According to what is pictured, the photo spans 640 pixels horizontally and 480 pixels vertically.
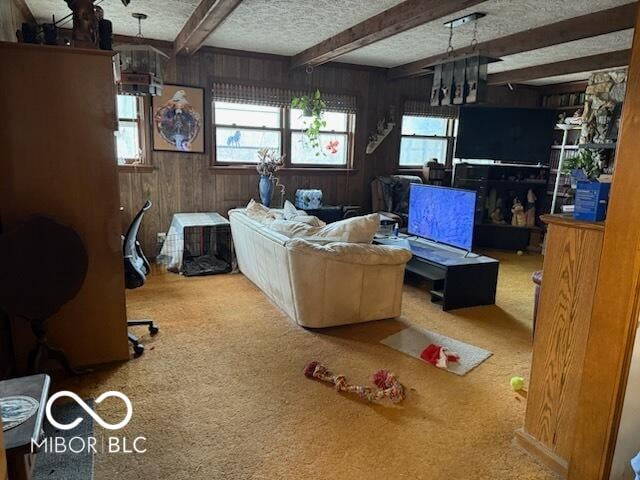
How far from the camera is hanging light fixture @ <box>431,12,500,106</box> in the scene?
13.1ft

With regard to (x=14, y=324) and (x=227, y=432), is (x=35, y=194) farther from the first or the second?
(x=227, y=432)

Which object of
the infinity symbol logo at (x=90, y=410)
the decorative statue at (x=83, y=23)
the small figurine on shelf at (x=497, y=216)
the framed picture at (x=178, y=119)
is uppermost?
the decorative statue at (x=83, y=23)

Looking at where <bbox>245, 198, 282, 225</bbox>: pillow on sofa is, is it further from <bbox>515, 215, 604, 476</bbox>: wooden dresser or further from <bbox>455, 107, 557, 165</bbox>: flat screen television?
<bbox>455, 107, 557, 165</bbox>: flat screen television

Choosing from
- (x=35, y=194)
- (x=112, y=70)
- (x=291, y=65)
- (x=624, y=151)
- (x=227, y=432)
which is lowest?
(x=227, y=432)

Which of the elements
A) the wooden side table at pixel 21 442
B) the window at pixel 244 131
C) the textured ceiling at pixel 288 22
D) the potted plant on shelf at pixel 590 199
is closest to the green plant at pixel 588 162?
the textured ceiling at pixel 288 22

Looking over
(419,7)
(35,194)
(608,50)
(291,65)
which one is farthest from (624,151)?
(291,65)

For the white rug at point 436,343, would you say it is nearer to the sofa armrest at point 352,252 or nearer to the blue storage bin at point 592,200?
the sofa armrest at point 352,252

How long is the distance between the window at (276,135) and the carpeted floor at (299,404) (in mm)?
2500

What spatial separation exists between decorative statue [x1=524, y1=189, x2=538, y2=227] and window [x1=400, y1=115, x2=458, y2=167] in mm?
1317

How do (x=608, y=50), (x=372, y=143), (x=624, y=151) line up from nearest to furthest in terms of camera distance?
1. (x=624, y=151)
2. (x=608, y=50)
3. (x=372, y=143)

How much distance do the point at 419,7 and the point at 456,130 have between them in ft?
12.7

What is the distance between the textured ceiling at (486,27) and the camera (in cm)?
341

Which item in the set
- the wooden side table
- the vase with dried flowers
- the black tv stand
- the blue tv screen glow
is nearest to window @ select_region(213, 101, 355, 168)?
the vase with dried flowers

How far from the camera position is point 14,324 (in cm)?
250
